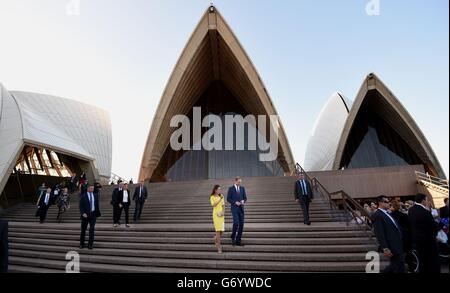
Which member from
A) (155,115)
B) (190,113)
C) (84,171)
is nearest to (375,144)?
(190,113)

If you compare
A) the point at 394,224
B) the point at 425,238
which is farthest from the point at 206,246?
the point at 425,238

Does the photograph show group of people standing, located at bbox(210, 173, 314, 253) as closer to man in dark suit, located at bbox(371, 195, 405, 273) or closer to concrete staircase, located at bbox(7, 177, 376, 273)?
concrete staircase, located at bbox(7, 177, 376, 273)

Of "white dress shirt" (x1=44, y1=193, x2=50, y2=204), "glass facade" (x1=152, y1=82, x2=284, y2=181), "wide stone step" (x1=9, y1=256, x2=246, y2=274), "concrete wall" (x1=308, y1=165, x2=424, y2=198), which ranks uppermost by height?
"glass facade" (x1=152, y1=82, x2=284, y2=181)

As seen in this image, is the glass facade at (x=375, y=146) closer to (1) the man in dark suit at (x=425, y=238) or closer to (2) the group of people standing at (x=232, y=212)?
(2) the group of people standing at (x=232, y=212)

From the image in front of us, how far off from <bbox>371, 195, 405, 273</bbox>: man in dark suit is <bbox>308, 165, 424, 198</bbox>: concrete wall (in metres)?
11.1

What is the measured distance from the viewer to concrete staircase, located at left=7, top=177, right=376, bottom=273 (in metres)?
4.45

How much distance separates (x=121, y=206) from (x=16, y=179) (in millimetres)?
13966

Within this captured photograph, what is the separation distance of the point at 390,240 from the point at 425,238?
614mm

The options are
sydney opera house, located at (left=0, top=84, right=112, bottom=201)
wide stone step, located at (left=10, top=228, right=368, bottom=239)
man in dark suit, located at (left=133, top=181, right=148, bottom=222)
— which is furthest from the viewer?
sydney opera house, located at (left=0, top=84, right=112, bottom=201)

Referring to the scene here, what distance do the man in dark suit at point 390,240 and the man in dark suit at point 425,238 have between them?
1.37 feet

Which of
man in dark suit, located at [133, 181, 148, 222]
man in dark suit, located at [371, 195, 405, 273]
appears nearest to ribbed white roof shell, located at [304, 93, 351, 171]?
man in dark suit, located at [133, 181, 148, 222]

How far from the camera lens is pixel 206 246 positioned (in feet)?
17.2

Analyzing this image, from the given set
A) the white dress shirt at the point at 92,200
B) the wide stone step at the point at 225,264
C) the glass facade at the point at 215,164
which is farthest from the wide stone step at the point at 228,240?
the glass facade at the point at 215,164
